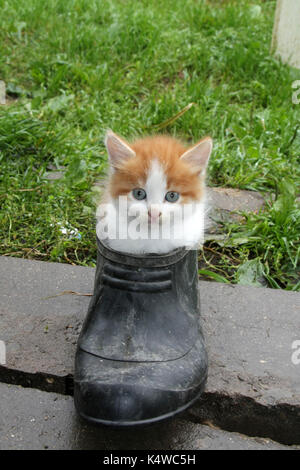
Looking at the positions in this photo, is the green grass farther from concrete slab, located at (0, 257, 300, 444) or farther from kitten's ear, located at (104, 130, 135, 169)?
kitten's ear, located at (104, 130, 135, 169)

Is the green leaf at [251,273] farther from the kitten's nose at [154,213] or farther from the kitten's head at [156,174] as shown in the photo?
the kitten's nose at [154,213]

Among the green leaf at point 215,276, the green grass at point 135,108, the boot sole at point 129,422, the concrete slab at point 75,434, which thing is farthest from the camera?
the green grass at point 135,108

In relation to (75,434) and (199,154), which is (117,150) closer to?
(199,154)

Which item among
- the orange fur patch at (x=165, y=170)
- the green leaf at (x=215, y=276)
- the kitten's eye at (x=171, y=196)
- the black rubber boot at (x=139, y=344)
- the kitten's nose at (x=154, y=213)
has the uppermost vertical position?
the orange fur patch at (x=165, y=170)

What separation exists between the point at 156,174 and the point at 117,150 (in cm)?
16

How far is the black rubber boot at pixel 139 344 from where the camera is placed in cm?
144

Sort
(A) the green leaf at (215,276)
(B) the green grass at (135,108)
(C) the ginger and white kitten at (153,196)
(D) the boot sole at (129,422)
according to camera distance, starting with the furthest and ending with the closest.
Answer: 1. (B) the green grass at (135,108)
2. (A) the green leaf at (215,276)
3. (C) the ginger and white kitten at (153,196)
4. (D) the boot sole at (129,422)

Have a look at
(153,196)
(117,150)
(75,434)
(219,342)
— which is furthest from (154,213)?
(75,434)

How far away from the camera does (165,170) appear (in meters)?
1.66

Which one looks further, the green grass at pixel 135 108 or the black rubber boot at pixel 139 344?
the green grass at pixel 135 108

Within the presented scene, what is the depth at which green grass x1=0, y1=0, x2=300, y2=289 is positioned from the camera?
2.52 metres

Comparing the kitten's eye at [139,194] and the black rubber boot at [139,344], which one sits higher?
the kitten's eye at [139,194]

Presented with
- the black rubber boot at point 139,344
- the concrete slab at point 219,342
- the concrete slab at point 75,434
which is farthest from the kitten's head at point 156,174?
the concrete slab at point 75,434

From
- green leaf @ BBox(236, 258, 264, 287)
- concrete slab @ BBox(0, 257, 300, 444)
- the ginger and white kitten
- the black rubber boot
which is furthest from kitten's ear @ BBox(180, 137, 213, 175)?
green leaf @ BBox(236, 258, 264, 287)
